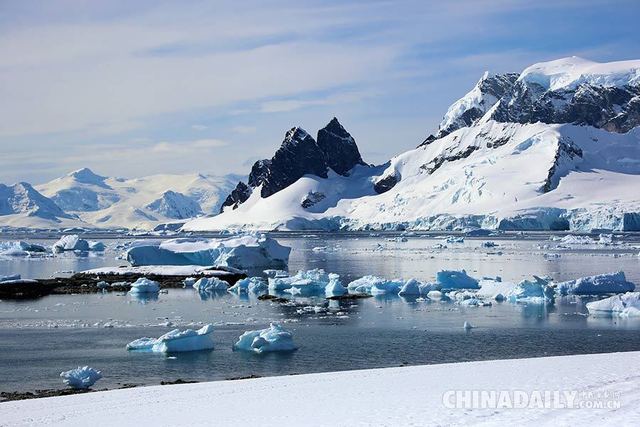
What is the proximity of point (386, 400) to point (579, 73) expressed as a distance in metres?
181

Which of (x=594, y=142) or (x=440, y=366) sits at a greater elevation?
(x=594, y=142)

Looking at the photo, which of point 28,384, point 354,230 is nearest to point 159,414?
point 28,384

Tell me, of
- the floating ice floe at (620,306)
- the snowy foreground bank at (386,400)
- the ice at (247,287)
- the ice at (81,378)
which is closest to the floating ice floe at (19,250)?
the ice at (247,287)

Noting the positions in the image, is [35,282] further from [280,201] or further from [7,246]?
[280,201]

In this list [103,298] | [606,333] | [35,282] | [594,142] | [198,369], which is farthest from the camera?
[594,142]

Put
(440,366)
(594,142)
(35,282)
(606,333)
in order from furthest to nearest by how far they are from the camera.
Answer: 1. (594,142)
2. (35,282)
3. (606,333)
4. (440,366)

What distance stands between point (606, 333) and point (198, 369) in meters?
15.1

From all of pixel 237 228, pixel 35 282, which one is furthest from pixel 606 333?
pixel 237 228

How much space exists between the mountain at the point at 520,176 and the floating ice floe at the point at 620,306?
92.9 metres

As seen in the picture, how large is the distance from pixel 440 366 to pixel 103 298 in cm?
2661

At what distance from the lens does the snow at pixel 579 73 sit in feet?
589

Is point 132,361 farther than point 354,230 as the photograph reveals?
No

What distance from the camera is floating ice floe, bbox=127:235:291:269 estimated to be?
62534 millimetres

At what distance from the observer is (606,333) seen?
1165 inches
